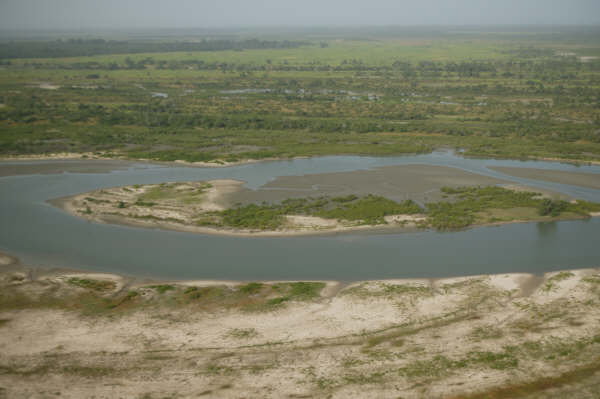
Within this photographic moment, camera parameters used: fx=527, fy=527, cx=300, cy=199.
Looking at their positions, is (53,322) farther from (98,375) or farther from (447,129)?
(447,129)

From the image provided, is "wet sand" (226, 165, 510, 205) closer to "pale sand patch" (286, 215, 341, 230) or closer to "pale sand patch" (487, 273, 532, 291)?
"pale sand patch" (286, 215, 341, 230)

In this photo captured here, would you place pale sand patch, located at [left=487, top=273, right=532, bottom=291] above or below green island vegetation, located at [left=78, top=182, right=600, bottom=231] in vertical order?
below

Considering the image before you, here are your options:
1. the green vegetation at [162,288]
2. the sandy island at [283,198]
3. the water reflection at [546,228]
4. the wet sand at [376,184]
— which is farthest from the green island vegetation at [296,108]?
the green vegetation at [162,288]

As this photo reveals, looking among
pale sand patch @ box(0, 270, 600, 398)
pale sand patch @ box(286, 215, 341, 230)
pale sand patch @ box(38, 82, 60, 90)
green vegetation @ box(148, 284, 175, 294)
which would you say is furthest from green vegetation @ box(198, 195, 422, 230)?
pale sand patch @ box(38, 82, 60, 90)

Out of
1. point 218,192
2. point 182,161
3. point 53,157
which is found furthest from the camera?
point 53,157

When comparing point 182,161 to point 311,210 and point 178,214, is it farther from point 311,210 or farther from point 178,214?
point 311,210

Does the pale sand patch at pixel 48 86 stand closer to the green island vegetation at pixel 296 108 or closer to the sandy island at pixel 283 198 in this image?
the green island vegetation at pixel 296 108

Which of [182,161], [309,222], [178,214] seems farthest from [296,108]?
[309,222]
